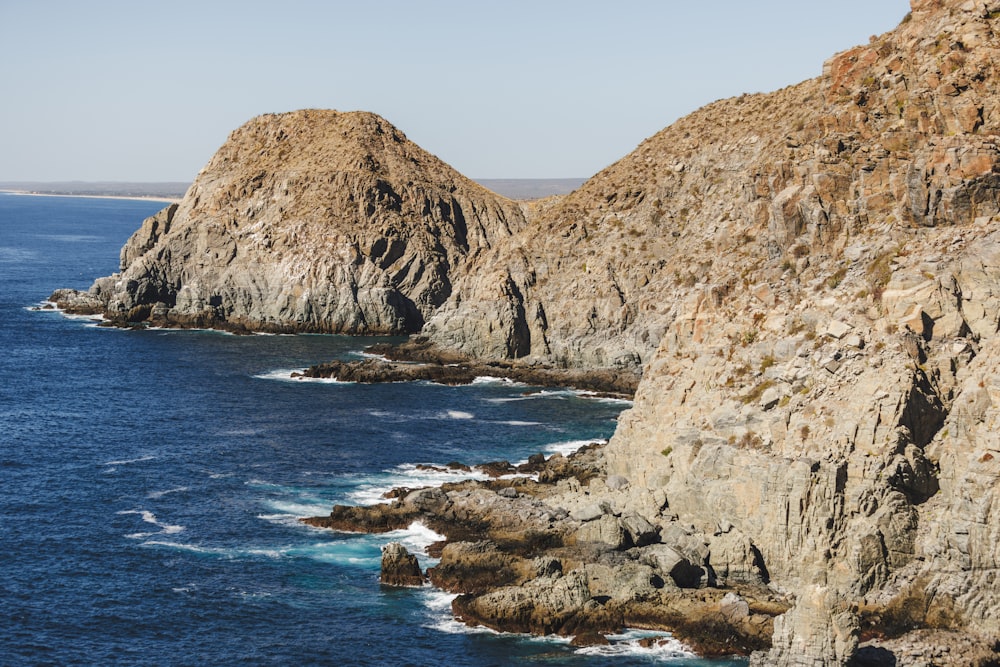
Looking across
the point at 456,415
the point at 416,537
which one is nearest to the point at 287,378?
the point at 456,415

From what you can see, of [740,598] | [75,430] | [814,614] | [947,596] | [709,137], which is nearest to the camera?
[814,614]

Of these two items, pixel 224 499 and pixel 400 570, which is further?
pixel 224 499

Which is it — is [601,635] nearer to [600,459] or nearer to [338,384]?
[600,459]

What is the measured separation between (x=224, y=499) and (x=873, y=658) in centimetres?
4641

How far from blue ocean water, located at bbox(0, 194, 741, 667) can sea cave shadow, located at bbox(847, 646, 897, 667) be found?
6568mm

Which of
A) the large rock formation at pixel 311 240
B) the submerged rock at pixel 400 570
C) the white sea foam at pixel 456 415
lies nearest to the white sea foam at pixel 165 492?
the submerged rock at pixel 400 570

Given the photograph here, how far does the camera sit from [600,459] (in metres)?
77.6

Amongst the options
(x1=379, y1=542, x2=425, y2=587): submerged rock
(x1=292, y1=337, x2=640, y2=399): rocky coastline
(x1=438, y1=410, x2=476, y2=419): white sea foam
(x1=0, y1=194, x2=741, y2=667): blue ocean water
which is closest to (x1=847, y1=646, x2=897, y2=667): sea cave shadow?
(x1=0, y1=194, x2=741, y2=667): blue ocean water

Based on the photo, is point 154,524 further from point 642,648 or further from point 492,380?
point 492,380

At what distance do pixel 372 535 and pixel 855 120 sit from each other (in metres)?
42.0

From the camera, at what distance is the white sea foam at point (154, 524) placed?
69750 millimetres

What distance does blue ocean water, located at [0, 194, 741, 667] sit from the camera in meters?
54.2

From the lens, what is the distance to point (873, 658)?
4797 cm

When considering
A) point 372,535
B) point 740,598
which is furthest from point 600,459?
point 740,598
